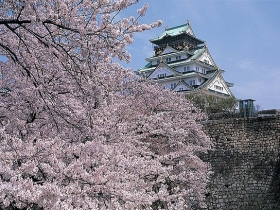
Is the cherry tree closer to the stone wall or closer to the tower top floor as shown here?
the stone wall

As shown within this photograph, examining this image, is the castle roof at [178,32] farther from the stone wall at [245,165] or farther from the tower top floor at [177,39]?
the stone wall at [245,165]

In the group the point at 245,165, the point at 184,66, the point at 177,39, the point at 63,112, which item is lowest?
the point at 245,165

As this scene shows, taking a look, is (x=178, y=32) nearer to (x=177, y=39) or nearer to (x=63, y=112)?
(x=177, y=39)

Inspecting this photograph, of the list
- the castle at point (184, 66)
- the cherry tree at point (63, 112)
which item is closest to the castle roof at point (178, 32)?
the castle at point (184, 66)

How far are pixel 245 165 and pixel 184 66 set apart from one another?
74.4ft

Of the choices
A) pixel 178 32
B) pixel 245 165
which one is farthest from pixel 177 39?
pixel 245 165

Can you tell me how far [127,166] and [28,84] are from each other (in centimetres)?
188

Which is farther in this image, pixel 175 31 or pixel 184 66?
pixel 175 31

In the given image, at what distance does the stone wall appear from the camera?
12695 millimetres

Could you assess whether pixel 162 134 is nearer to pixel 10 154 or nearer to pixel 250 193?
pixel 250 193

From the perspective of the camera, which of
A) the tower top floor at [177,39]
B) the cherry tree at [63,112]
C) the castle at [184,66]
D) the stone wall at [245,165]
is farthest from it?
the tower top floor at [177,39]

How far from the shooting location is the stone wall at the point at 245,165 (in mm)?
12695

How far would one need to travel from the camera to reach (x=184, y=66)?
115 ft

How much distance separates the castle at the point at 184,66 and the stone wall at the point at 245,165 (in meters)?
16.2
